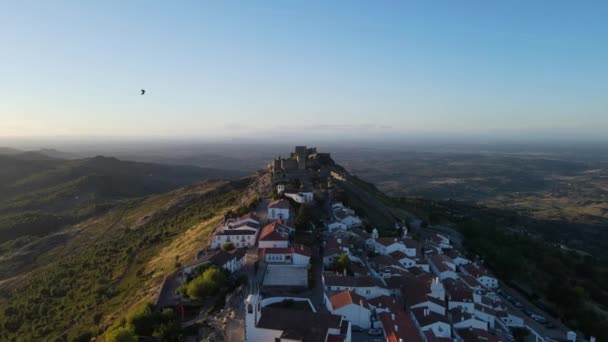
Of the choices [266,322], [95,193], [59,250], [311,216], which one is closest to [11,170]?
[95,193]

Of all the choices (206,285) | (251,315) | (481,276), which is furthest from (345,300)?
(481,276)

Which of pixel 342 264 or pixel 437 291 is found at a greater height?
pixel 342 264

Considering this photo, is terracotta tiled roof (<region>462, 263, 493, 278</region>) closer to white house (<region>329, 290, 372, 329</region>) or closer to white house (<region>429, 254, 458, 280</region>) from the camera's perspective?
white house (<region>429, 254, 458, 280</region>)

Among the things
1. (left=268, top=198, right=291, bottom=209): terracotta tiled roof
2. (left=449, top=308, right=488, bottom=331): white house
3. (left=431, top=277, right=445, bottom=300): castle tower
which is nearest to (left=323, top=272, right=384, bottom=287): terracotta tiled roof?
(left=431, top=277, right=445, bottom=300): castle tower

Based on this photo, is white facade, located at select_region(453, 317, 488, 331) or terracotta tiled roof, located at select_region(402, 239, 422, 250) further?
terracotta tiled roof, located at select_region(402, 239, 422, 250)

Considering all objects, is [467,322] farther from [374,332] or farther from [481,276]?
[481,276]

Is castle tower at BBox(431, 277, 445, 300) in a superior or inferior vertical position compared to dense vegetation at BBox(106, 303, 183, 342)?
inferior

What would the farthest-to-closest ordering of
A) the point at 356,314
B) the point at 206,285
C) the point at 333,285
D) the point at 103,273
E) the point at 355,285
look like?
the point at 103,273 → the point at 355,285 → the point at 333,285 → the point at 206,285 → the point at 356,314

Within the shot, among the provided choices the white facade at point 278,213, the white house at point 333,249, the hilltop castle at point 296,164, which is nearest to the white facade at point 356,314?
the white house at point 333,249
